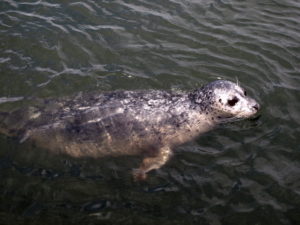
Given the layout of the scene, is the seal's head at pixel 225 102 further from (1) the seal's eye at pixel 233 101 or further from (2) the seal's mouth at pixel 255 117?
(2) the seal's mouth at pixel 255 117

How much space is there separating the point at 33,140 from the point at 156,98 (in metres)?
2.33

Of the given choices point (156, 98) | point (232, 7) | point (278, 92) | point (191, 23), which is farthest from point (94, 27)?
point (278, 92)

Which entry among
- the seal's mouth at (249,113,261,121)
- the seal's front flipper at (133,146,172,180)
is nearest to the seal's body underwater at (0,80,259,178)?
the seal's front flipper at (133,146,172,180)

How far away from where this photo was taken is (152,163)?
593 cm

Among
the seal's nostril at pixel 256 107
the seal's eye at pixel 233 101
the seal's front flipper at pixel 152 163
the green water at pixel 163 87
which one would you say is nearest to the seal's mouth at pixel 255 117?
the green water at pixel 163 87

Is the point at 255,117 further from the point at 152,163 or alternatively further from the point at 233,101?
the point at 152,163

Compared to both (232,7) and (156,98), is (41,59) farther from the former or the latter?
(232,7)

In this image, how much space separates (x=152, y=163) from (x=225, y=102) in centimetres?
191

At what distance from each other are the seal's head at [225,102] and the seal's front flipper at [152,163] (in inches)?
48.5

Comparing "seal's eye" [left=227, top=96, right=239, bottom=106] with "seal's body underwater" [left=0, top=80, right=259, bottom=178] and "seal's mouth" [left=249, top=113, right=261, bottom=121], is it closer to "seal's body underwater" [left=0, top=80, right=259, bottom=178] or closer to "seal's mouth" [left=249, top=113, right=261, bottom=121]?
"seal's body underwater" [left=0, top=80, right=259, bottom=178]

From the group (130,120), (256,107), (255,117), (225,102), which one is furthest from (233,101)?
(130,120)

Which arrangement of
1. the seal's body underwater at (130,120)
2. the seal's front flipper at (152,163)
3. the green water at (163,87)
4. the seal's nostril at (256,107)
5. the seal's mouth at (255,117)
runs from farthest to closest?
the seal's mouth at (255,117), the seal's nostril at (256,107), the seal's body underwater at (130,120), the seal's front flipper at (152,163), the green water at (163,87)

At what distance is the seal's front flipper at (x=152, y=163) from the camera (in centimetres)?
571

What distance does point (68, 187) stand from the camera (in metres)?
5.40
